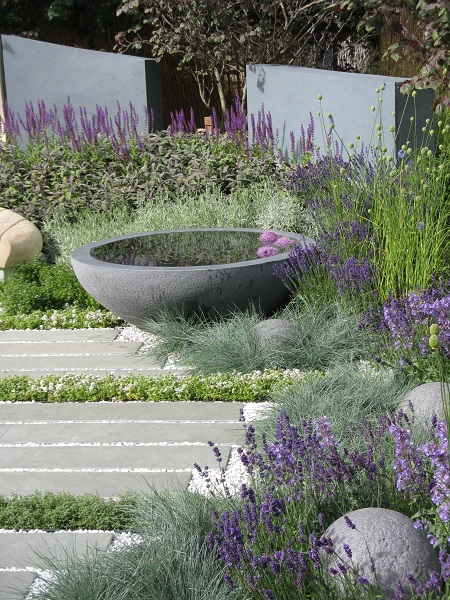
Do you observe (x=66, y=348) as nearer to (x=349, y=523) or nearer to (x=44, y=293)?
(x=44, y=293)

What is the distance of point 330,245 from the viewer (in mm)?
5379

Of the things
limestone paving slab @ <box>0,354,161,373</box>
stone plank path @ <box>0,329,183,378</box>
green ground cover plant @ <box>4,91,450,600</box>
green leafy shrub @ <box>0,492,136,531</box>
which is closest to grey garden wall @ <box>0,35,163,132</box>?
green ground cover plant @ <box>4,91,450,600</box>

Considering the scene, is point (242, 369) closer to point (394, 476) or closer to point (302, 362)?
point (302, 362)

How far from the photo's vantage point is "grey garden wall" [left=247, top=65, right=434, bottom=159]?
6672 mm

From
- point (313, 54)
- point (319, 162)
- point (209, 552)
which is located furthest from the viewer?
point (313, 54)

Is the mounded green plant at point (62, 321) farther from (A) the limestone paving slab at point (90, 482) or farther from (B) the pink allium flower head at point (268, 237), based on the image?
(A) the limestone paving slab at point (90, 482)

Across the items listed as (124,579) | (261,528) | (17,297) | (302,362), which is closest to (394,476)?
(261,528)

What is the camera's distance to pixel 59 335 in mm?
5750

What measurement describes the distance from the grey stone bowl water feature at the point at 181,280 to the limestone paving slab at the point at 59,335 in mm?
323

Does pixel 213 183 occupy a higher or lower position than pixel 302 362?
higher

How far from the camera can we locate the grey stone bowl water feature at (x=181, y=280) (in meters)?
5.09

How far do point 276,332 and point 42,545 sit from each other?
6.73ft

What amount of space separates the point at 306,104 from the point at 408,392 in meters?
4.57

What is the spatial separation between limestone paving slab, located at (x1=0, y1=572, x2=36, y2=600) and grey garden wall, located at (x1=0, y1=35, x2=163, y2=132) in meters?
7.08
